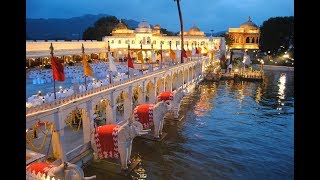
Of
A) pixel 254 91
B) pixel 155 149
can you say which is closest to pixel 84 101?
pixel 155 149

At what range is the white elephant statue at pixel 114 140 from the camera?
15.0 metres

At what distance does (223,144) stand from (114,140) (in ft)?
27.8

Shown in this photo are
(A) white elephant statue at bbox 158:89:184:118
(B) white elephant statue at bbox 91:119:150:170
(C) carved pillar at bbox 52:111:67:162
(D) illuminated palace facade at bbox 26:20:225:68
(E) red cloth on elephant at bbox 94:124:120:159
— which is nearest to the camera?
(C) carved pillar at bbox 52:111:67:162

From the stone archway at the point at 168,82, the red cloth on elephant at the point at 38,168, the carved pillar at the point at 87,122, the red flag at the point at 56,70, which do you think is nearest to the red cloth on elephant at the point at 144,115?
the carved pillar at the point at 87,122

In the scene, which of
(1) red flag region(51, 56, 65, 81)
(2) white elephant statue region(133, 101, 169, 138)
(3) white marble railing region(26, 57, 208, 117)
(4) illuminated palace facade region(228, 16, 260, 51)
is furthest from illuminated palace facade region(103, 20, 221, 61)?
(1) red flag region(51, 56, 65, 81)

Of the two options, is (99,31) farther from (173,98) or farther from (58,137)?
(58,137)

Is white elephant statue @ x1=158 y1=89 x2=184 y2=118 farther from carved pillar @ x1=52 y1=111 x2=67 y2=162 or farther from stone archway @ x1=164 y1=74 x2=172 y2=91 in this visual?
carved pillar @ x1=52 y1=111 x2=67 y2=162

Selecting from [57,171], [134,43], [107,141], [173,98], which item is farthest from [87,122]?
[134,43]

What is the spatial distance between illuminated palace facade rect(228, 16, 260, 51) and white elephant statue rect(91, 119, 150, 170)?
7212 centimetres

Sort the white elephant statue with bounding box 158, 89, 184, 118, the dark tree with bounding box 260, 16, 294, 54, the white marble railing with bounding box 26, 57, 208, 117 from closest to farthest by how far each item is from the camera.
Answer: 1. the white marble railing with bounding box 26, 57, 208, 117
2. the white elephant statue with bounding box 158, 89, 184, 118
3. the dark tree with bounding box 260, 16, 294, 54

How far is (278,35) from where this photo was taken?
80.2 metres

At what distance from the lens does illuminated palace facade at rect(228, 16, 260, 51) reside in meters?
81.6
